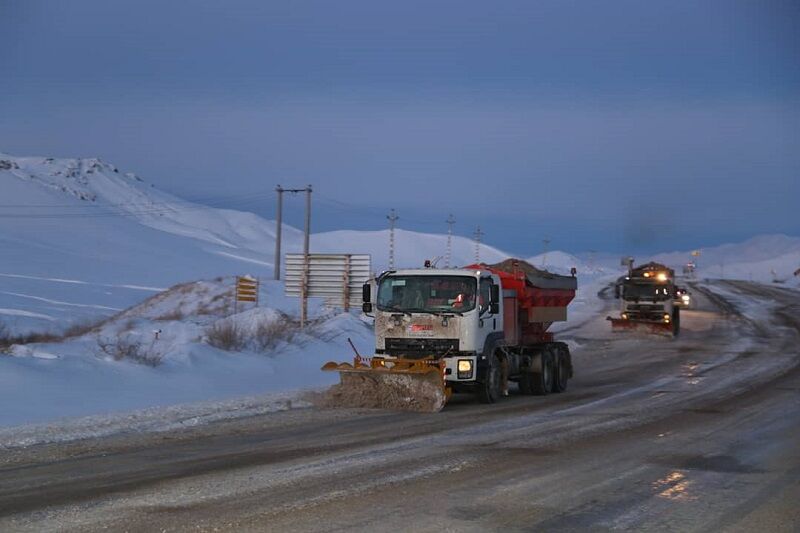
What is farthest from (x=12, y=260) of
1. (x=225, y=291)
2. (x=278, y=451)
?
(x=278, y=451)

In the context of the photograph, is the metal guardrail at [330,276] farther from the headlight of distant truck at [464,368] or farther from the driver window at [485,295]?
the headlight of distant truck at [464,368]

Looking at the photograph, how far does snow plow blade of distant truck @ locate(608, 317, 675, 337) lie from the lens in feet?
132

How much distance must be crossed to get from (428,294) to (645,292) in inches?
1005

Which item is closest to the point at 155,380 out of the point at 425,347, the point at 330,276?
the point at 425,347

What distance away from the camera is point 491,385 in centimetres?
1814

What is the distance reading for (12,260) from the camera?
94312 millimetres

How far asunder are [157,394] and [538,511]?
1023 centimetres

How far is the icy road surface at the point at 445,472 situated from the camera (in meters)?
8.59

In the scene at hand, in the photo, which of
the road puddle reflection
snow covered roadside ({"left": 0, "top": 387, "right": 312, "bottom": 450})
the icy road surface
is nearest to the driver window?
the icy road surface

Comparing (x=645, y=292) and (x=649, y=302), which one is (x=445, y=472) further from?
(x=645, y=292)

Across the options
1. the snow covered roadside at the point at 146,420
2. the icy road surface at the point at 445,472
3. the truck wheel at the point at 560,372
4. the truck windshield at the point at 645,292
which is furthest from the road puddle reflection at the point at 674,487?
the truck windshield at the point at 645,292

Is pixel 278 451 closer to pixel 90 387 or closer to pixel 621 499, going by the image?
pixel 621 499

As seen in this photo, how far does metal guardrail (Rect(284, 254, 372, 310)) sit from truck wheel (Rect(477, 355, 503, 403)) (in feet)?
60.0

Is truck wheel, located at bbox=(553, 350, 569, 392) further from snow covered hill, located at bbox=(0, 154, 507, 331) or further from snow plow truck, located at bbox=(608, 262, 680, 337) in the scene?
snow covered hill, located at bbox=(0, 154, 507, 331)
